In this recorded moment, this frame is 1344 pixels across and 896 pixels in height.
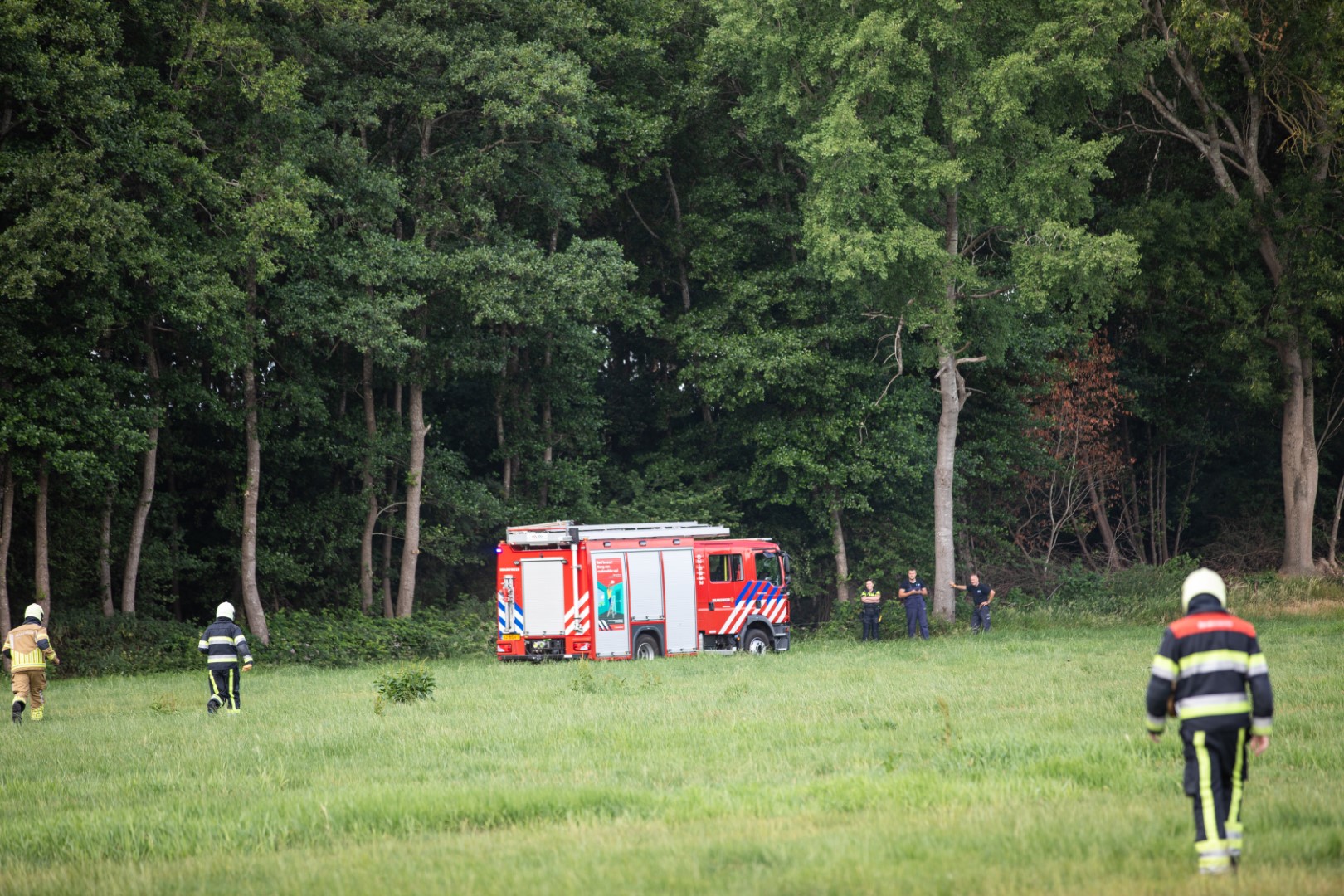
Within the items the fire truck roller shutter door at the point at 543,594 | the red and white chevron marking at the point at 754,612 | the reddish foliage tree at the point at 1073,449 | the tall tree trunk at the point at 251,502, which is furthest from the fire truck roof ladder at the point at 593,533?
the reddish foliage tree at the point at 1073,449

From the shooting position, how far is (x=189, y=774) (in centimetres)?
1181

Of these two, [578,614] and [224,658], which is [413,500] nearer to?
[578,614]

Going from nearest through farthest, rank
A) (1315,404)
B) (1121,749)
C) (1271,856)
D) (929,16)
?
(1271,856) → (1121,749) → (929,16) → (1315,404)

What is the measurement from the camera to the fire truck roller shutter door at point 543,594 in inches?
1072

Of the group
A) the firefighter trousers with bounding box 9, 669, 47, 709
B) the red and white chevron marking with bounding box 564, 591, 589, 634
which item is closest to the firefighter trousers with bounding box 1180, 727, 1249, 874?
the firefighter trousers with bounding box 9, 669, 47, 709

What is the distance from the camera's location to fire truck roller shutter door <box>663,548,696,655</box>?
27969mm

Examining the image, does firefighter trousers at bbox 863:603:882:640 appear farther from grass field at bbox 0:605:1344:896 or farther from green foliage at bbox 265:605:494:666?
grass field at bbox 0:605:1344:896

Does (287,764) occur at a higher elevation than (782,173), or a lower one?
lower

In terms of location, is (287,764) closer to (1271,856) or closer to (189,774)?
(189,774)

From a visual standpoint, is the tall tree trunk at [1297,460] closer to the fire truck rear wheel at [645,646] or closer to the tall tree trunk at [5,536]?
the fire truck rear wheel at [645,646]

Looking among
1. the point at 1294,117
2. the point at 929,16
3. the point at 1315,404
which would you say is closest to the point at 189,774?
the point at 929,16

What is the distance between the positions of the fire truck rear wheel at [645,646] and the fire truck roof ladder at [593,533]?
7.41 ft

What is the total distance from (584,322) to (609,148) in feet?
18.5

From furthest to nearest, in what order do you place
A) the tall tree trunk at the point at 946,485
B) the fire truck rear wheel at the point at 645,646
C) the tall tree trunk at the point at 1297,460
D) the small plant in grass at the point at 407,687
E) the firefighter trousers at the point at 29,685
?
the tall tree trunk at the point at 1297,460
the tall tree trunk at the point at 946,485
the fire truck rear wheel at the point at 645,646
the small plant in grass at the point at 407,687
the firefighter trousers at the point at 29,685
